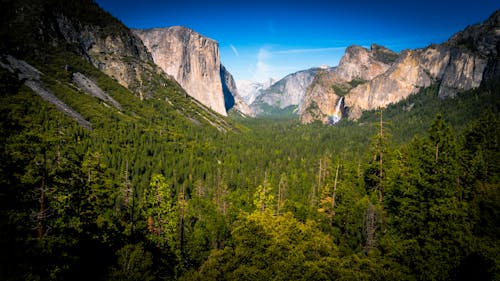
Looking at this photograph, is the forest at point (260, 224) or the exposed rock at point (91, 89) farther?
the exposed rock at point (91, 89)

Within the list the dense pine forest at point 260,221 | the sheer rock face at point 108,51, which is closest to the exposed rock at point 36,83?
the dense pine forest at point 260,221

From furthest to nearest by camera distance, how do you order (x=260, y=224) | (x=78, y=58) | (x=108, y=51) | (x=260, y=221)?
1. (x=108, y=51)
2. (x=78, y=58)
3. (x=260, y=221)
4. (x=260, y=224)

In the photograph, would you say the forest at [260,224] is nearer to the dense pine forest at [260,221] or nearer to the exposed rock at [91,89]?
the dense pine forest at [260,221]

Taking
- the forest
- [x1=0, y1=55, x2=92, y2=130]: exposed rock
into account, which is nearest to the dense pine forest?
the forest

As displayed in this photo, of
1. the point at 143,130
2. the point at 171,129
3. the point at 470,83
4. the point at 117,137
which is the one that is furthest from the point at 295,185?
the point at 470,83

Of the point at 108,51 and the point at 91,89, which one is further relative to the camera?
the point at 108,51

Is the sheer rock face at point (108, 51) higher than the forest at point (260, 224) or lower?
higher

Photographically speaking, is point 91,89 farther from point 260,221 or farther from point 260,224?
point 260,224

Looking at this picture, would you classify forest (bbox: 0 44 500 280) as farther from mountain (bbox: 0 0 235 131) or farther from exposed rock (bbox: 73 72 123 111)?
exposed rock (bbox: 73 72 123 111)

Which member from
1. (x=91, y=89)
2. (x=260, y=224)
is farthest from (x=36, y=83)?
(x=260, y=224)
